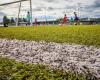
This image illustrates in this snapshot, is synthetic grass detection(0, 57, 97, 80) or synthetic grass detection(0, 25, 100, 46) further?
synthetic grass detection(0, 25, 100, 46)

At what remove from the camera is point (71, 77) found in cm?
424

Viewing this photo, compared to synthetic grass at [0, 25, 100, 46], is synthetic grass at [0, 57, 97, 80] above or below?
below

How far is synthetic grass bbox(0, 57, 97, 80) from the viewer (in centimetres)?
420

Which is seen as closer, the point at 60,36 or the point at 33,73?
the point at 33,73

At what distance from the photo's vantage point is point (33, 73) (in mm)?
4504

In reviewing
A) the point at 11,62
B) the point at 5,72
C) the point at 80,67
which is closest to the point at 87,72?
the point at 80,67

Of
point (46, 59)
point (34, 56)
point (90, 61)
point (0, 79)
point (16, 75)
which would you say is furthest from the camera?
point (34, 56)

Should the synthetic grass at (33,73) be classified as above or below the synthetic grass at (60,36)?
below

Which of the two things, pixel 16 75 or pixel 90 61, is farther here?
pixel 90 61

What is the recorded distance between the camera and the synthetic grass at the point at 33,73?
420 centimetres

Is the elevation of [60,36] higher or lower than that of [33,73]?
higher

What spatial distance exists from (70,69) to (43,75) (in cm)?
71

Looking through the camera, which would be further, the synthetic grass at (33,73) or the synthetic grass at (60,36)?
the synthetic grass at (60,36)

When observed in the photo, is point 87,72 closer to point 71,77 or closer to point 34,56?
point 71,77
